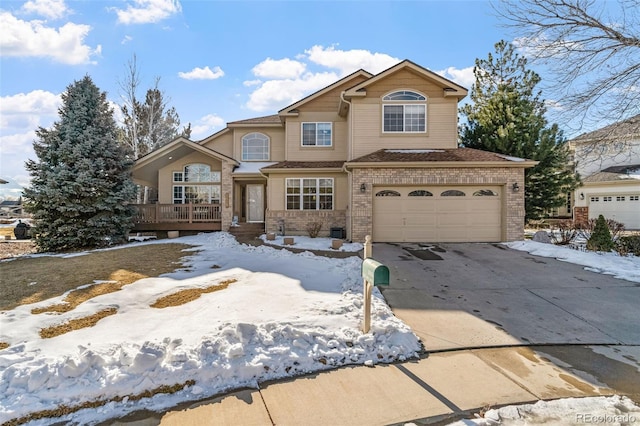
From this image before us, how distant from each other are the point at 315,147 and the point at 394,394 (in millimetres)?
14878

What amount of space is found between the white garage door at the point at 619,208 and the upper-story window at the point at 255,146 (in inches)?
902

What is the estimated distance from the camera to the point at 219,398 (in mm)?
3303

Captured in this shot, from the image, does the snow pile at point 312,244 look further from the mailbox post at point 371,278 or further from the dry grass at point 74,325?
the dry grass at point 74,325

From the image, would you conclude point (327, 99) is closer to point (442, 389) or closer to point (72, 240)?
point (72, 240)

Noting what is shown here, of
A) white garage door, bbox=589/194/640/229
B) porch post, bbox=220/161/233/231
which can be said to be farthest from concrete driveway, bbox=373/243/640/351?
white garage door, bbox=589/194/640/229

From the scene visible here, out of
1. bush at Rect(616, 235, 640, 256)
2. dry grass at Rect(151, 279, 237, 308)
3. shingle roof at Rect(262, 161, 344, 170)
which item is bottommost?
dry grass at Rect(151, 279, 237, 308)

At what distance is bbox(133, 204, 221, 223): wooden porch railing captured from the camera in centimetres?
1642

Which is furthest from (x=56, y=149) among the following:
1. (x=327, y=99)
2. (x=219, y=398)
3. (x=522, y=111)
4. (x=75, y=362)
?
(x=522, y=111)

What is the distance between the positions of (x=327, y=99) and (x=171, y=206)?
31.8ft

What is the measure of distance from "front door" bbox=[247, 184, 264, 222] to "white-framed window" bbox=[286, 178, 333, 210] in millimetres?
3413

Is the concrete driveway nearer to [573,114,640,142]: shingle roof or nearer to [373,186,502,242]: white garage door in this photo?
[373,186,502,242]: white garage door

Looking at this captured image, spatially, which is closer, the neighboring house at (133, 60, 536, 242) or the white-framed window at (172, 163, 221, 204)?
the neighboring house at (133, 60, 536, 242)

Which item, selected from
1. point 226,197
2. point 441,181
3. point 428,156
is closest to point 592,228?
point 441,181

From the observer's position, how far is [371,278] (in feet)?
14.1
